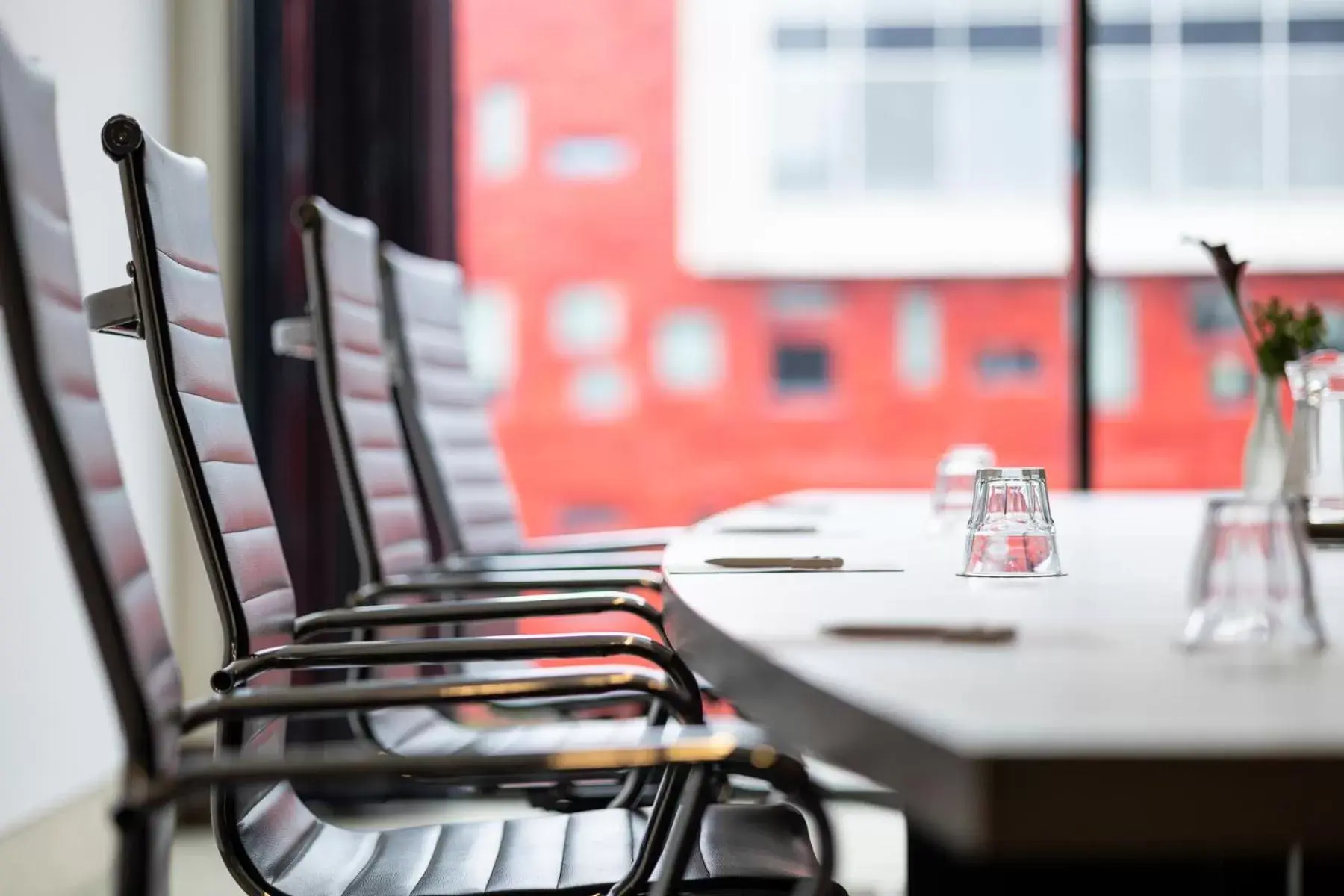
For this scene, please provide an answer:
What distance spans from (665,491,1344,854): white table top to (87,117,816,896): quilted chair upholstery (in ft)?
0.89

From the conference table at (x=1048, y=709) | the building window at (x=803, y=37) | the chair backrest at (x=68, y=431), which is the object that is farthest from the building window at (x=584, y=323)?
the chair backrest at (x=68, y=431)

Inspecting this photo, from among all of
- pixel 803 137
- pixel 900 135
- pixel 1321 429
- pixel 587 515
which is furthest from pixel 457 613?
pixel 587 515

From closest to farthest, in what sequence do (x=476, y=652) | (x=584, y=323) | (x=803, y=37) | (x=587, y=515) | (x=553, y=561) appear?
(x=476, y=652), (x=553, y=561), (x=803, y=37), (x=584, y=323), (x=587, y=515)

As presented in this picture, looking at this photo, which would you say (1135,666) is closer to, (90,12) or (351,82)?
(90,12)

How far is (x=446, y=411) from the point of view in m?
2.81

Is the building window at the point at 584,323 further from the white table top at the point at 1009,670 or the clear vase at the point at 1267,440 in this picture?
the white table top at the point at 1009,670

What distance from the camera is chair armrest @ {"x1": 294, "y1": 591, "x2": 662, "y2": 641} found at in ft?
5.39

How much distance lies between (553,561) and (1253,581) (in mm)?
1736

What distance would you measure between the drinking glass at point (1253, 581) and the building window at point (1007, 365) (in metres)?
15.8

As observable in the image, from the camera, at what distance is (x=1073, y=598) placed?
1244 millimetres

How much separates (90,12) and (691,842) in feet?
9.54

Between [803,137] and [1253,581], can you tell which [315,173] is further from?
[803,137]

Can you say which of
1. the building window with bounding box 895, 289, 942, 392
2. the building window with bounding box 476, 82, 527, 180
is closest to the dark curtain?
the building window with bounding box 476, 82, 527, 180

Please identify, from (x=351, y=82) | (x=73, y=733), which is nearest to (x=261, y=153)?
(x=351, y=82)
